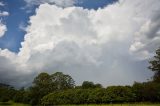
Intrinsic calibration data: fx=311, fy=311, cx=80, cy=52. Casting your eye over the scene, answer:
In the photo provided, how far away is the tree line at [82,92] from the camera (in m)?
120

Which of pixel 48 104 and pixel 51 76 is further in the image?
pixel 51 76

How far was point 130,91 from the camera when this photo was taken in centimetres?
12219

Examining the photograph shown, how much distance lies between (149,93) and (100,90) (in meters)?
24.0

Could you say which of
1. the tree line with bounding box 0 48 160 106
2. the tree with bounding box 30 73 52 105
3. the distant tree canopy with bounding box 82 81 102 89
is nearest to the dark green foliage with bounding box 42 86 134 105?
the tree line with bounding box 0 48 160 106

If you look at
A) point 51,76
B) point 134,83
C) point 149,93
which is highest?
point 51,76

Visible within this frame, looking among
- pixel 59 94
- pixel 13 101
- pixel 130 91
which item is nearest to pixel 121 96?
pixel 130 91

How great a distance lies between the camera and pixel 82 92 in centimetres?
13362

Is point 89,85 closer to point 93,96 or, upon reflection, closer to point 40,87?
point 40,87

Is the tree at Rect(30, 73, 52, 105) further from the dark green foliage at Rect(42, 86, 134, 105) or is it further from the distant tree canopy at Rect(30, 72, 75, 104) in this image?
the dark green foliage at Rect(42, 86, 134, 105)

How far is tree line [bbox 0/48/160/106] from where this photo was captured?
393ft

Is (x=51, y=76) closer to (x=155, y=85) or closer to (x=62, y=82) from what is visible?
(x=62, y=82)

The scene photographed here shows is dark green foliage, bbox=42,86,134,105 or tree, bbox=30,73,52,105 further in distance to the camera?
tree, bbox=30,73,52,105

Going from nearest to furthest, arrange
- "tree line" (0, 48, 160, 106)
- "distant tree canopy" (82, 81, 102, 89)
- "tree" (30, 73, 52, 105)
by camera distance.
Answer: "tree line" (0, 48, 160, 106) → "tree" (30, 73, 52, 105) → "distant tree canopy" (82, 81, 102, 89)

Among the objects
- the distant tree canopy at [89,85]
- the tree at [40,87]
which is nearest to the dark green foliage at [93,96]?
the tree at [40,87]
